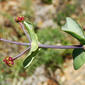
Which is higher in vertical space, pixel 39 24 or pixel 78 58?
pixel 78 58

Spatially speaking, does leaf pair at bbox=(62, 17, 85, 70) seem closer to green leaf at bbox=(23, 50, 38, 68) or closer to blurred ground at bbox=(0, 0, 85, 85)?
green leaf at bbox=(23, 50, 38, 68)

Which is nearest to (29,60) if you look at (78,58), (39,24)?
(78,58)

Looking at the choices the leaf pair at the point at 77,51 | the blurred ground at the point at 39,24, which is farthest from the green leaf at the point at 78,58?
the blurred ground at the point at 39,24

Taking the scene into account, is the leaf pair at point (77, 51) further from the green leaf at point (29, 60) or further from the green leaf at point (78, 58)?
the green leaf at point (29, 60)

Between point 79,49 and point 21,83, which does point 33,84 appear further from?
point 79,49

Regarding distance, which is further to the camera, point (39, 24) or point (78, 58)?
point (39, 24)

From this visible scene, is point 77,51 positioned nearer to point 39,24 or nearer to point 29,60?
point 29,60
